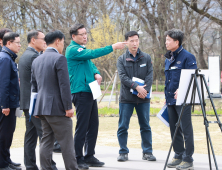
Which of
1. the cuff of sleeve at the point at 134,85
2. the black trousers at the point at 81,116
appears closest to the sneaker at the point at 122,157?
the black trousers at the point at 81,116

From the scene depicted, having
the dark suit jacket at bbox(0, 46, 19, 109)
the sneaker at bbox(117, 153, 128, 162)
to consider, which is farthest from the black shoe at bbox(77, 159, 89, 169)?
the dark suit jacket at bbox(0, 46, 19, 109)

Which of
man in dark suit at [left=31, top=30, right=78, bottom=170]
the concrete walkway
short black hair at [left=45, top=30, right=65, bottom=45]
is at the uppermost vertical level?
short black hair at [left=45, top=30, right=65, bottom=45]

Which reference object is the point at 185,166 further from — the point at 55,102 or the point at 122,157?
the point at 55,102

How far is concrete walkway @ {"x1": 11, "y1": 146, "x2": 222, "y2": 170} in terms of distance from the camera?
15.4 feet

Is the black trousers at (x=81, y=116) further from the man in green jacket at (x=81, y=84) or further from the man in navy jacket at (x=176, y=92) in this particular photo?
the man in navy jacket at (x=176, y=92)

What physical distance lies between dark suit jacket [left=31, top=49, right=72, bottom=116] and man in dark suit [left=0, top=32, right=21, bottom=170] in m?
0.84

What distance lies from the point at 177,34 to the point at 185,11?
17.7 meters

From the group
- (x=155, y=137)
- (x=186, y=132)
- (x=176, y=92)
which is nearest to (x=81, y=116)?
(x=176, y=92)

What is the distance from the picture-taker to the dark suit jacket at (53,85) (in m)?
3.68

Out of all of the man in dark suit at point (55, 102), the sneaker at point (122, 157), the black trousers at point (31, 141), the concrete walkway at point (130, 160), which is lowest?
the concrete walkway at point (130, 160)

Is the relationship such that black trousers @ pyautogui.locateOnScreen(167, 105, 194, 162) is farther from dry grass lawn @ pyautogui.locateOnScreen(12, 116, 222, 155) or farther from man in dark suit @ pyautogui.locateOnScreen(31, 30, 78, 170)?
man in dark suit @ pyautogui.locateOnScreen(31, 30, 78, 170)

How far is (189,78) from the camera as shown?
13.3 ft

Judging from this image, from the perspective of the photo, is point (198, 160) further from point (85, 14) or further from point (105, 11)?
point (85, 14)

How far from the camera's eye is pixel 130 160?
516 cm
